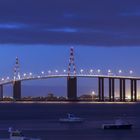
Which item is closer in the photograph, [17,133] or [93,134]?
[17,133]

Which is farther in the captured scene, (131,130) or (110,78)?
(110,78)

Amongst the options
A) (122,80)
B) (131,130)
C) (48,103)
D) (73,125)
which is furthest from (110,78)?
(131,130)

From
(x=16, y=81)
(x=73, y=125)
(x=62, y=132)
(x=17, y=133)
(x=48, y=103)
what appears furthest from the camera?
(x=48, y=103)

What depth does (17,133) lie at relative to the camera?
1922 inches

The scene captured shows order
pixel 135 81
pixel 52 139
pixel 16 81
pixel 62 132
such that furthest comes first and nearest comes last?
pixel 16 81 < pixel 135 81 < pixel 62 132 < pixel 52 139

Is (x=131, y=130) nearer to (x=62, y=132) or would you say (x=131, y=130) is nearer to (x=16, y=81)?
(x=62, y=132)

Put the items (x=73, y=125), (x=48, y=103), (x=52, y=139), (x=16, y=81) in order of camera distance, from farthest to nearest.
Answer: (x=48, y=103), (x=16, y=81), (x=73, y=125), (x=52, y=139)

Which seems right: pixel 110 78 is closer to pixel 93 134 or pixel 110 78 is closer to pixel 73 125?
pixel 73 125

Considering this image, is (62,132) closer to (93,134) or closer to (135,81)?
(93,134)

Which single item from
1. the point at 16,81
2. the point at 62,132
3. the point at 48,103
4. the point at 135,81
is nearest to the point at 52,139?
the point at 62,132

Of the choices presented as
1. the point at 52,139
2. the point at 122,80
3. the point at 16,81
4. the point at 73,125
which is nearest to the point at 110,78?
the point at 122,80

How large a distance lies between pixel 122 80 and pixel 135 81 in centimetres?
379

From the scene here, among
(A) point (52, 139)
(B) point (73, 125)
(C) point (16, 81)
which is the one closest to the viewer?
(A) point (52, 139)

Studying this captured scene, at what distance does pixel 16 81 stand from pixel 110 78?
19.6 m
